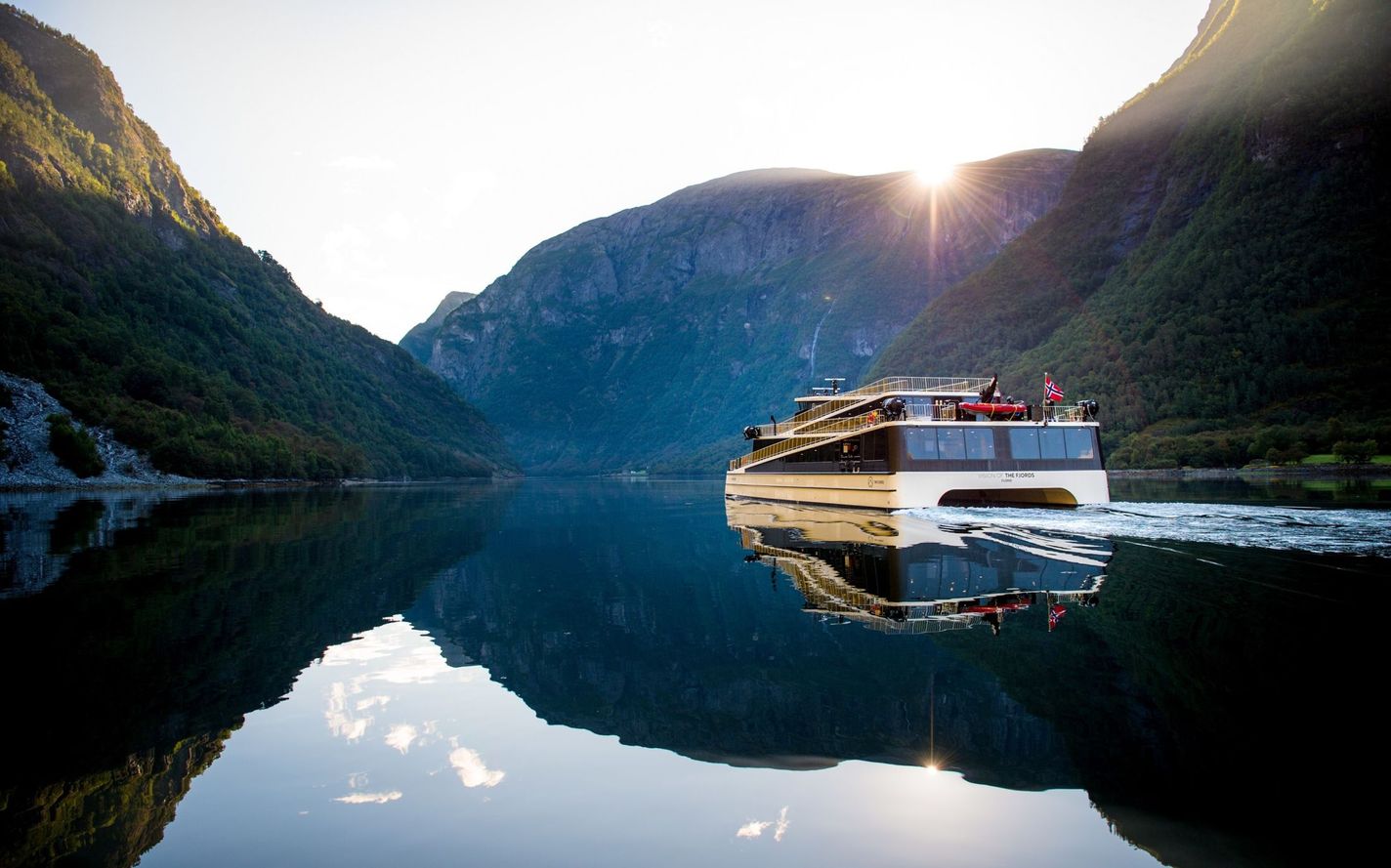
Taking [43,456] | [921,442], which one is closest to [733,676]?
[921,442]

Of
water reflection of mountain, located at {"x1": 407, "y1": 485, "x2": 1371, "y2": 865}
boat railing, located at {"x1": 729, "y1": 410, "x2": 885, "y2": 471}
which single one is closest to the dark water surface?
water reflection of mountain, located at {"x1": 407, "y1": 485, "x2": 1371, "y2": 865}

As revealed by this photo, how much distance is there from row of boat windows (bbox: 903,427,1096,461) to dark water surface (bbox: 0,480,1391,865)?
18.7 meters

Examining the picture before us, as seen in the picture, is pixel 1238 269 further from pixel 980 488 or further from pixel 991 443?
pixel 980 488

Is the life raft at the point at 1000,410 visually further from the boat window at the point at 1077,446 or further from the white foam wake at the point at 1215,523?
the white foam wake at the point at 1215,523

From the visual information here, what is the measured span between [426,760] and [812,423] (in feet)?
162

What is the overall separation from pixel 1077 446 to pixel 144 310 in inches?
5949

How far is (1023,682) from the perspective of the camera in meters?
8.83

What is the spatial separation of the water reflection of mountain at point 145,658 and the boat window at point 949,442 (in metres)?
22.0

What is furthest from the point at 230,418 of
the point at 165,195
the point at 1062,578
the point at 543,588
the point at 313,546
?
the point at 1062,578

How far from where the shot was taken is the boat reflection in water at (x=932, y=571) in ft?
41.7

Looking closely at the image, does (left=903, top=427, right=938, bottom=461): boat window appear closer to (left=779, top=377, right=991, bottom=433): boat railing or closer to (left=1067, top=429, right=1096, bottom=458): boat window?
(left=1067, top=429, right=1096, bottom=458): boat window

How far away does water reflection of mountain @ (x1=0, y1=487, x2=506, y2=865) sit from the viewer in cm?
605

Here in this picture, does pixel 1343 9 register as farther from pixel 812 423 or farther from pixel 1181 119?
pixel 812 423

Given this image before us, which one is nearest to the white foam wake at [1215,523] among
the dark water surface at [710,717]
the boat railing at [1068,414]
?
the dark water surface at [710,717]
